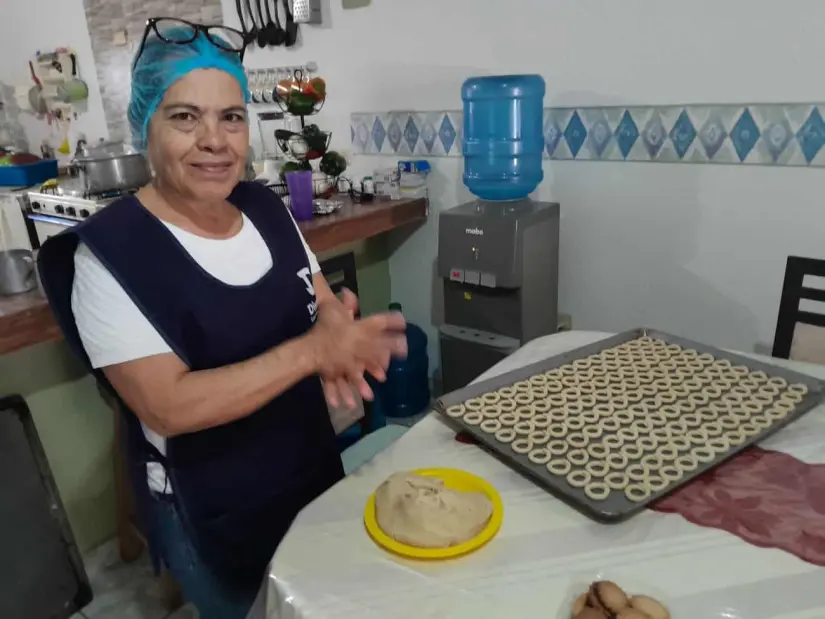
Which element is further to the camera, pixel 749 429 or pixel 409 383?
pixel 409 383

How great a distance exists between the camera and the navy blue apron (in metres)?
0.92

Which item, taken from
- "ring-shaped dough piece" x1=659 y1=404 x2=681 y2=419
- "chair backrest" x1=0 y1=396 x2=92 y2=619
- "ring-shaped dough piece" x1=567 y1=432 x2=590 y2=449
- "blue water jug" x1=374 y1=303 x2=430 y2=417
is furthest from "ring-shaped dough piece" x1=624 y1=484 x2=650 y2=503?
"blue water jug" x1=374 y1=303 x2=430 y2=417

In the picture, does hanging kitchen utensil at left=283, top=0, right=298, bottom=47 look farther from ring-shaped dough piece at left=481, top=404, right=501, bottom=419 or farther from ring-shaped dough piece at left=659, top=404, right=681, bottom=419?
ring-shaped dough piece at left=659, top=404, right=681, bottom=419

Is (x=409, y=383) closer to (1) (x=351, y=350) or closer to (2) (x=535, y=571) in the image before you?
(1) (x=351, y=350)

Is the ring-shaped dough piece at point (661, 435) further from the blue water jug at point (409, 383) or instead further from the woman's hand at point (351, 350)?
the blue water jug at point (409, 383)

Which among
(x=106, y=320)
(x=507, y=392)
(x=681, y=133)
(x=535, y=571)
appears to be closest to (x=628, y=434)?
(x=507, y=392)

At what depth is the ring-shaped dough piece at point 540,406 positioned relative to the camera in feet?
3.65

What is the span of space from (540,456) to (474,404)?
0.63 ft

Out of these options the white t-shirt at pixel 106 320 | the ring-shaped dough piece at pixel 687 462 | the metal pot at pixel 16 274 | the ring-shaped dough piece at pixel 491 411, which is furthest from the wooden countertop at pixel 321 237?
the ring-shaped dough piece at pixel 687 462

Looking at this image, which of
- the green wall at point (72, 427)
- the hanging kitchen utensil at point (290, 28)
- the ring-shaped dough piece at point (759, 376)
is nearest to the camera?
the ring-shaped dough piece at point (759, 376)

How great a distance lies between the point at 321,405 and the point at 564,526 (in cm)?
53

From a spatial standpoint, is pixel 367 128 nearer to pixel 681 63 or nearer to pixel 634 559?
pixel 681 63

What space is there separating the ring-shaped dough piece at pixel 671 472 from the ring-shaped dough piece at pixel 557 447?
0.14m

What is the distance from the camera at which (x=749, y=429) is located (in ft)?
3.36
